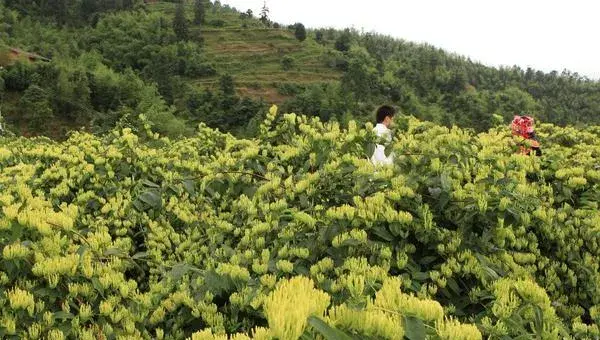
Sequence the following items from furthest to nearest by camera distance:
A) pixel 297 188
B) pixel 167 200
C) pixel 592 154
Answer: pixel 592 154, pixel 167 200, pixel 297 188

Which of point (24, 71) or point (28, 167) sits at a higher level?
point (28, 167)

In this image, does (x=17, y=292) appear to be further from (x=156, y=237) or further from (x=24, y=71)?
(x=24, y=71)

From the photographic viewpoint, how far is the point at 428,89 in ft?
221

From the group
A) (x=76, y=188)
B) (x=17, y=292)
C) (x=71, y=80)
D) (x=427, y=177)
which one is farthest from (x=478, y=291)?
(x=71, y=80)

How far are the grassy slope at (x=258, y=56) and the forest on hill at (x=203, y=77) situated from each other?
15cm

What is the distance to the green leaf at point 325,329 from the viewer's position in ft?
2.81

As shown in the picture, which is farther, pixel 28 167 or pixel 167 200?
pixel 28 167

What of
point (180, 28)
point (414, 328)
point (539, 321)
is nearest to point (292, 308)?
point (414, 328)

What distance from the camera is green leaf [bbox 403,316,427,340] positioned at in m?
0.98

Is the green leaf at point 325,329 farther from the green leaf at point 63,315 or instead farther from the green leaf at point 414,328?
the green leaf at point 63,315

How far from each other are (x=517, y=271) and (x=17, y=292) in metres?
1.68

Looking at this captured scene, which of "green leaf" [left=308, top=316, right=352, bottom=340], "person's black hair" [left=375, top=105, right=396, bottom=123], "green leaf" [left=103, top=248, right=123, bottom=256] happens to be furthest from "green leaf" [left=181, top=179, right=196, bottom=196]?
"person's black hair" [left=375, top=105, right=396, bottom=123]

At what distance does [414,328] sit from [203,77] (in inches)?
2362

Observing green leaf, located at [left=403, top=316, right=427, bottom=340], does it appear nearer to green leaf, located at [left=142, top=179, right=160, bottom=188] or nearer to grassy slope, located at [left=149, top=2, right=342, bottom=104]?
green leaf, located at [left=142, top=179, right=160, bottom=188]
